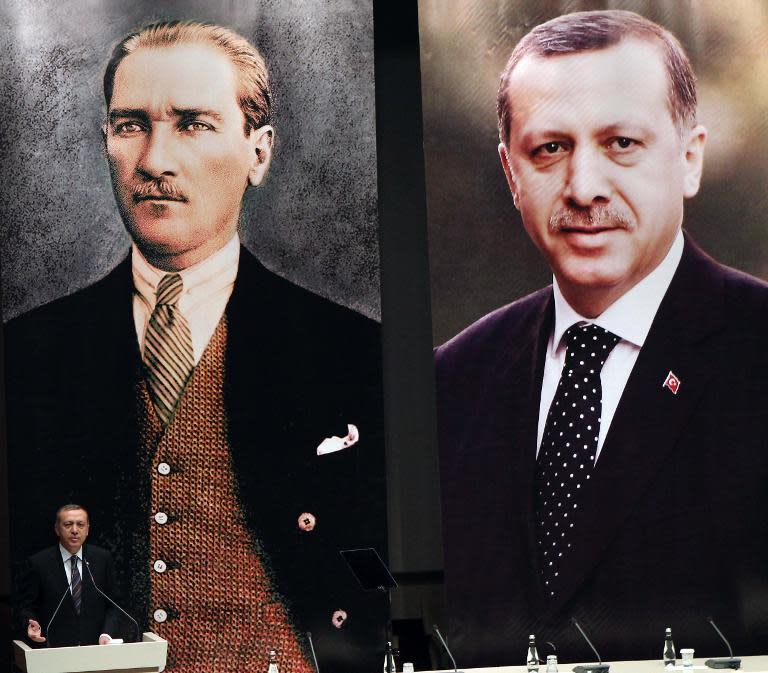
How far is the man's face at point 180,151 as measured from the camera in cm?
864

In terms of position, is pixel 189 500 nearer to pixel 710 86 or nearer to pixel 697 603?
pixel 697 603

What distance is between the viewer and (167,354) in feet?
28.1

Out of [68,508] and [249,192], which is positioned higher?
[249,192]

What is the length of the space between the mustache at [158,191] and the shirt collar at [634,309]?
2.77 meters

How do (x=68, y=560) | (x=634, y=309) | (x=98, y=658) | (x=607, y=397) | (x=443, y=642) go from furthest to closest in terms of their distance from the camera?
(x=634, y=309), (x=607, y=397), (x=68, y=560), (x=443, y=642), (x=98, y=658)

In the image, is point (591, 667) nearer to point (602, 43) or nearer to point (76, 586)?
point (76, 586)

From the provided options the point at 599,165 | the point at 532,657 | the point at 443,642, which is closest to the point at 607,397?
the point at 599,165

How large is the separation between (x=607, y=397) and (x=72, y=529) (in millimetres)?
3799

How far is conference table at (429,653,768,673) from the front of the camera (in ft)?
25.1

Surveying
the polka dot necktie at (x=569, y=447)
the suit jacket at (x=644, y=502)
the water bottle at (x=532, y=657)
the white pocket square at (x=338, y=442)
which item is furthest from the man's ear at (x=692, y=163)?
the water bottle at (x=532, y=657)

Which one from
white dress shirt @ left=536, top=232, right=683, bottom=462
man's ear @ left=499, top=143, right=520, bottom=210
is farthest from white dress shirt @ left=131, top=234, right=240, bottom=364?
white dress shirt @ left=536, top=232, right=683, bottom=462

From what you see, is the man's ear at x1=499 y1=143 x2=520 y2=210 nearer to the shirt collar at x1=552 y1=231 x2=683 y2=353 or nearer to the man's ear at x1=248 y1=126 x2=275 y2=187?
the shirt collar at x1=552 y1=231 x2=683 y2=353

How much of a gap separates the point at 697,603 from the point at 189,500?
3578 mm

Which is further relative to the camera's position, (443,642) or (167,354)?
Answer: (167,354)
